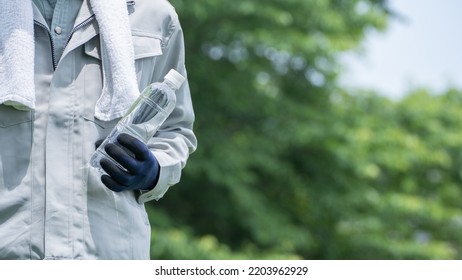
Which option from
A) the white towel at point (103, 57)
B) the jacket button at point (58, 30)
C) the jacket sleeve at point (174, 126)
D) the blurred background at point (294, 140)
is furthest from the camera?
the blurred background at point (294, 140)

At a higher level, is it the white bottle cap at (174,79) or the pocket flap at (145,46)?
the pocket flap at (145,46)

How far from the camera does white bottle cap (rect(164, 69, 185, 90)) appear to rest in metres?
2.35

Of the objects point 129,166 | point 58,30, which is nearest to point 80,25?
point 58,30

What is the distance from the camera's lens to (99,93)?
2.27 meters

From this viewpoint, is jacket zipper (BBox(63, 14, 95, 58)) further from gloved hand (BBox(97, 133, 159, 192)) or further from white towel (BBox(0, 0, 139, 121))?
gloved hand (BBox(97, 133, 159, 192))

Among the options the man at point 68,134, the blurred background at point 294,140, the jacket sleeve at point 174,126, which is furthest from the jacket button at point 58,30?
the blurred background at point 294,140

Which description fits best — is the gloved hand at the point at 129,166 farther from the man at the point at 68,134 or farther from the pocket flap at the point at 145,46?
the pocket flap at the point at 145,46

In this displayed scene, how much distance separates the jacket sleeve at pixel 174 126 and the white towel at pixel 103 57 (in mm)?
185

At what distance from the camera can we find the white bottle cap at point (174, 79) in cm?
235

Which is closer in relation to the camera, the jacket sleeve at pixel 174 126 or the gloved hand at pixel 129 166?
the gloved hand at pixel 129 166

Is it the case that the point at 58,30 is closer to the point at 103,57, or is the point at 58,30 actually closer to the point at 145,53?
the point at 103,57

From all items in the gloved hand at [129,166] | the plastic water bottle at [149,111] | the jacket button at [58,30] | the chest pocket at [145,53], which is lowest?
the gloved hand at [129,166]

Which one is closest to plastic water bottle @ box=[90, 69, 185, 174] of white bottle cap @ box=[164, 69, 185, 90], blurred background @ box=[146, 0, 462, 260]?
white bottle cap @ box=[164, 69, 185, 90]
